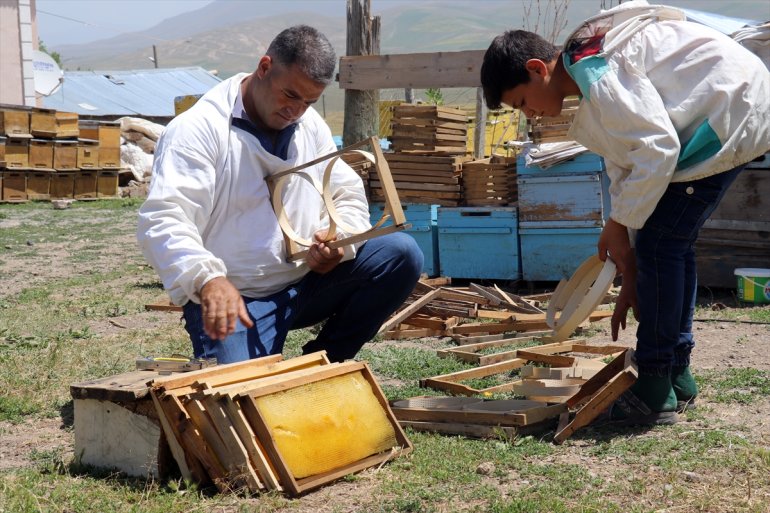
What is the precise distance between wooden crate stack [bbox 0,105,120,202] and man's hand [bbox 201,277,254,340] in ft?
49.0

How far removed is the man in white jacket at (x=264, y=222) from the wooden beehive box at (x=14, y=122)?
1391 centimetres

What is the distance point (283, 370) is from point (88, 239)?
985cm

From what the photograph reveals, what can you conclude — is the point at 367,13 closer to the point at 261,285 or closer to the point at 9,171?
the point at 261,285

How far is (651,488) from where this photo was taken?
302 centimetres

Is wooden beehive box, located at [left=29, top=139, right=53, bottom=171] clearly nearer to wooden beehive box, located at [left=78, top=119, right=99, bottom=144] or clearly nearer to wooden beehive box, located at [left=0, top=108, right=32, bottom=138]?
wooden beehive box, located at [left=0, top=108, right=32, bottom=138]

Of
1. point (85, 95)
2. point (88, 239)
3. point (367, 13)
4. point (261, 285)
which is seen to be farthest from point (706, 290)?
point (85, 95)

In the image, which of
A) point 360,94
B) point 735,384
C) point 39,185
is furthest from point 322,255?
point 39,185

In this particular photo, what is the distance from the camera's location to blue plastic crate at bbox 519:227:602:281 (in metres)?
7.86

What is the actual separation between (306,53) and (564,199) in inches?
177

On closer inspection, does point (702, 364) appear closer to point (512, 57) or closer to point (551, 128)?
point (512, 57)

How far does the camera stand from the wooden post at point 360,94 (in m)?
9.11

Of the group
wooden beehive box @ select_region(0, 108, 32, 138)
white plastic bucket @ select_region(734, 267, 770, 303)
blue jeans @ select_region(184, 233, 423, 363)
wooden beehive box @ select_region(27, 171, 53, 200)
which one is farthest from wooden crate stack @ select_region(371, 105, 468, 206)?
wooden beehive box @ select_region(27, 171, 53, 200)

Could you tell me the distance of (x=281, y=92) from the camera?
383 centimetres

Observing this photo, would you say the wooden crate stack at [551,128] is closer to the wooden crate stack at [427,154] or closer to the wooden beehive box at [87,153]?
the wooden crate stack at [427,154]
